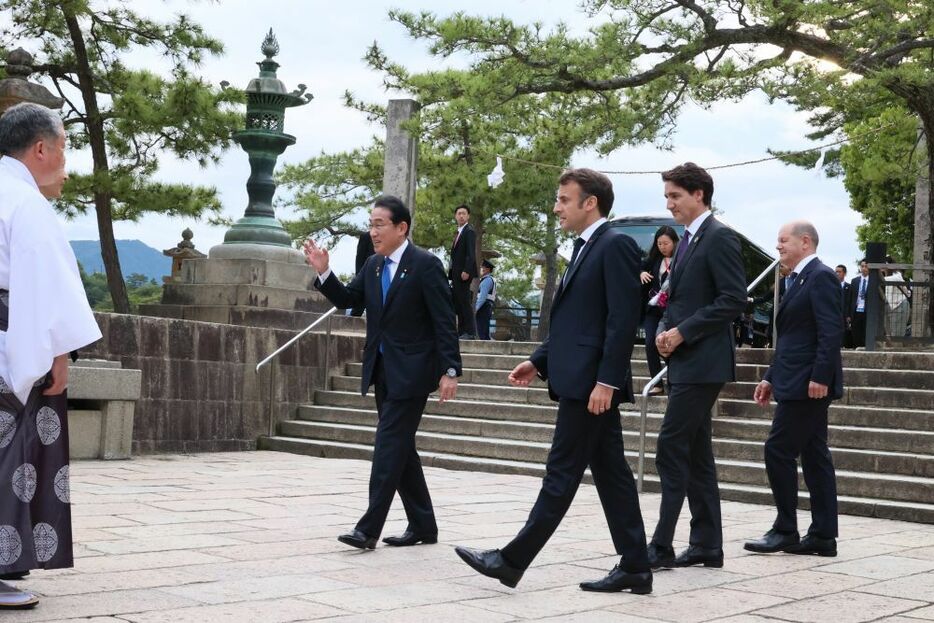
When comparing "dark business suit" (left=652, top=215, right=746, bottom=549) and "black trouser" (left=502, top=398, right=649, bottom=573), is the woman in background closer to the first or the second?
"dark business suit" (left=652, top=215, right=746, bottom=549)

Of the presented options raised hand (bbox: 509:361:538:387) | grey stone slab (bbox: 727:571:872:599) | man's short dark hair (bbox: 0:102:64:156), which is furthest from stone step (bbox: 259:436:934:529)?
man's short dark hair (bbox: 0:102:64:156)

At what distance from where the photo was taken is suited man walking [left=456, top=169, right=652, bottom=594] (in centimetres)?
459

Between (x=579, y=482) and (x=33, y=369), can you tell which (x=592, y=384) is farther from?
(x=33, y=369)

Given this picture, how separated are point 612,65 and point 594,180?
30.7 feet

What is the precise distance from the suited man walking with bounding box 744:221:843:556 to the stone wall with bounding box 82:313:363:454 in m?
6.14

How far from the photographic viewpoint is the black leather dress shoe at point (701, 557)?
5.50 metres

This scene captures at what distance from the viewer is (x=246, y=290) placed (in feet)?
45.0

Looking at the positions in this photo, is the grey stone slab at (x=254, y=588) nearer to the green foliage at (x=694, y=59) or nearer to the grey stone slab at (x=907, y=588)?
the grey stone slab at (x=907, y=588)

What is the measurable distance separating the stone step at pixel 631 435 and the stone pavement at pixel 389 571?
3.05 ft

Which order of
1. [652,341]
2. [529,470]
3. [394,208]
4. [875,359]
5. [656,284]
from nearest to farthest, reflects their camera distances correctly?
1. [394,208]
2. [529,470]
3. [652,341]
4. [875,359]
5. [656,284]

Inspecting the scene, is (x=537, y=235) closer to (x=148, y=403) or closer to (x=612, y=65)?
(x=612, y=65)

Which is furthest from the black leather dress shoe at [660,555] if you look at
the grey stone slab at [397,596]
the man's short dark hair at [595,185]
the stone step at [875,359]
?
the stone step at [875,359]

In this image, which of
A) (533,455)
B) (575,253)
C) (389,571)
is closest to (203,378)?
(533,455)

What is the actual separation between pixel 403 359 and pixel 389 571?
41.8 inches
